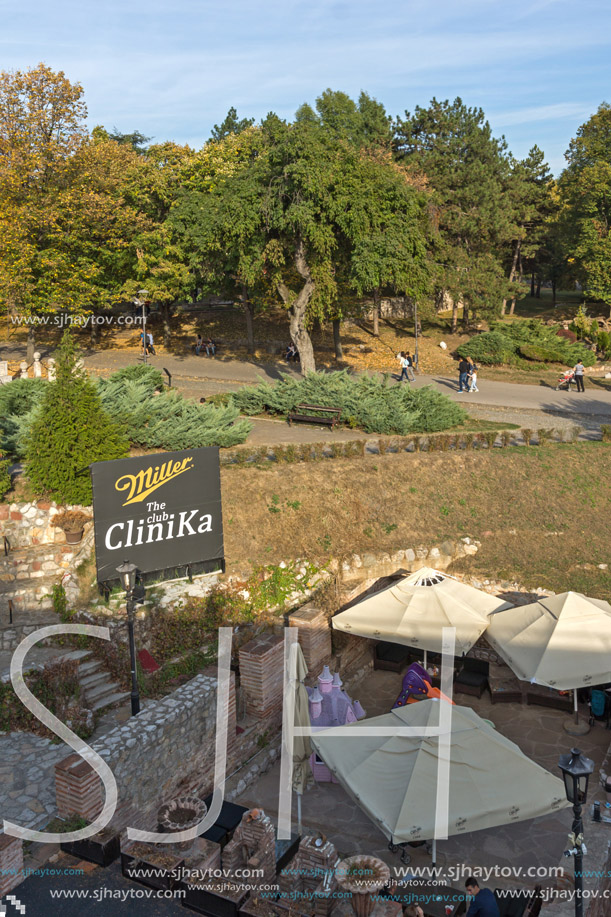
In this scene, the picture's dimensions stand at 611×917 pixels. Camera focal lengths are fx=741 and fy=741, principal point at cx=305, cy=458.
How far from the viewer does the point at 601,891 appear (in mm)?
8625

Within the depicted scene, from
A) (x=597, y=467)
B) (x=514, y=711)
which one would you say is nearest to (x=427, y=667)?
(x=514, y=711)

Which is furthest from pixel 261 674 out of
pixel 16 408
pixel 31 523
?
pixel 16 408

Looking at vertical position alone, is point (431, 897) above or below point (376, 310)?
below

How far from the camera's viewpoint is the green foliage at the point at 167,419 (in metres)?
18.4

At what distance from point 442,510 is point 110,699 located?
931 cm

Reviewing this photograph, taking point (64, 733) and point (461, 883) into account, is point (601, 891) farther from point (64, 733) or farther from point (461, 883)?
point (64, 733)

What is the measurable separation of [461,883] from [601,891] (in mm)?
1603

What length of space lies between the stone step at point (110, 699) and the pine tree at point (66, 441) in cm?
467

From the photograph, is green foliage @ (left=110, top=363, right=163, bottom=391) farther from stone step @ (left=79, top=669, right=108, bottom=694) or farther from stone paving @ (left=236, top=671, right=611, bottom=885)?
stone paving @ (left=236, top=671, right=611, bottom=885)

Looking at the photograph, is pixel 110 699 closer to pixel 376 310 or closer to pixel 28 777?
pixel 28 777

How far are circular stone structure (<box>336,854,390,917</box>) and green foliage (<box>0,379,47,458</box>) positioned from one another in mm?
11968

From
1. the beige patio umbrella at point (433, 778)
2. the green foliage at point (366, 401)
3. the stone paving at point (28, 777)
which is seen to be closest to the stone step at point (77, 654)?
the stone paving at point (28, 777)

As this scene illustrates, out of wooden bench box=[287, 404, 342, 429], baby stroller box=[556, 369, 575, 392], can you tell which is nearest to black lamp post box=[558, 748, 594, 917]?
wooden bench box=[287, 404, 342, 429]

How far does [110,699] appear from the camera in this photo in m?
11.9
